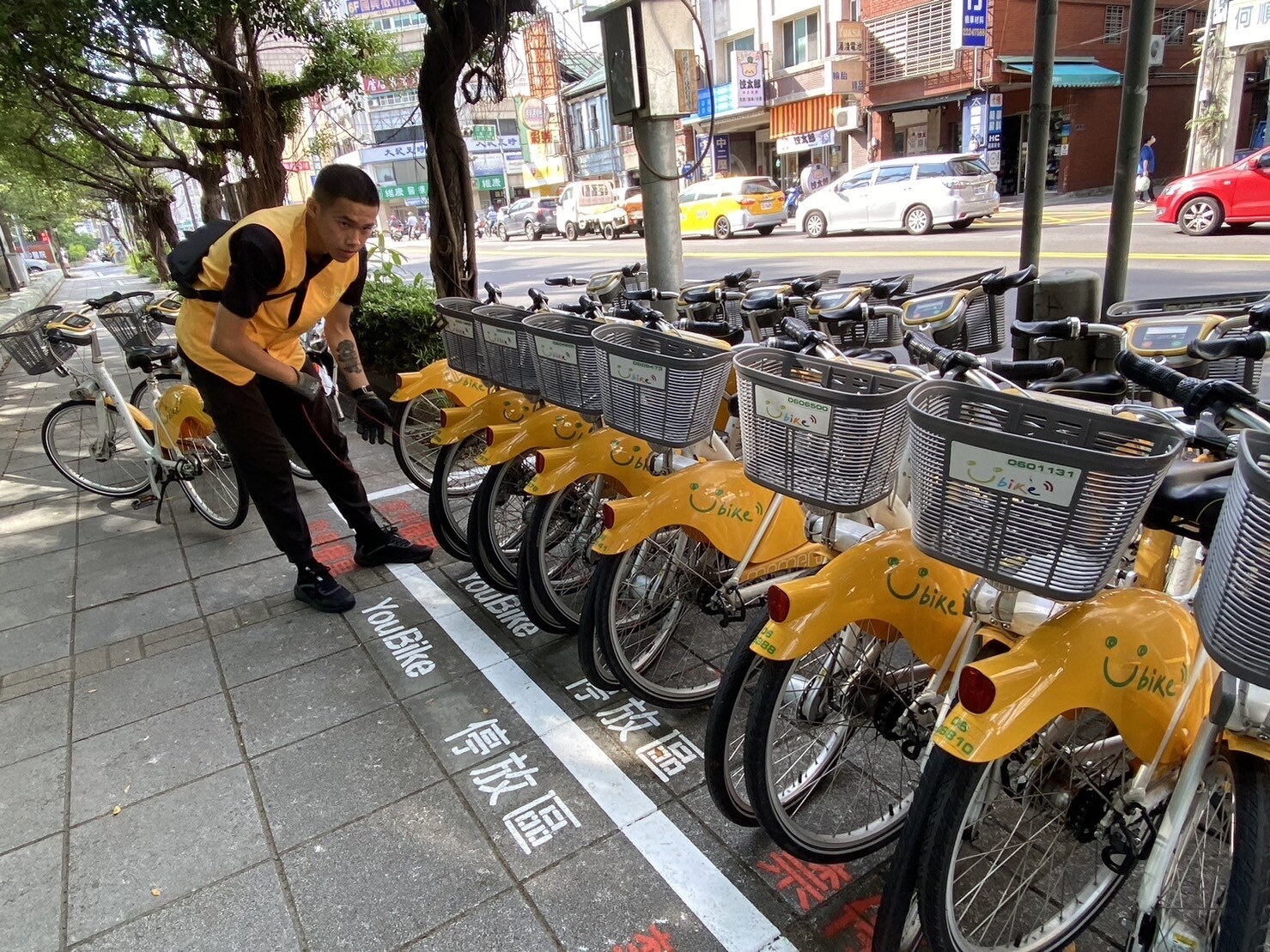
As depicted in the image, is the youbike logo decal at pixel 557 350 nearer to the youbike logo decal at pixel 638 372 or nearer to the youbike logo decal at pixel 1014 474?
the youbike logo decal at pixel 638 372

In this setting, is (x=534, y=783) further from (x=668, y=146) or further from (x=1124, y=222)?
(x=1124, y=222)

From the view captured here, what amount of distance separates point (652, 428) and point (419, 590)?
6.05 feet

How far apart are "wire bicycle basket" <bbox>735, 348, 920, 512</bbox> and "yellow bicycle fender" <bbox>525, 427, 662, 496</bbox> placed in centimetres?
89

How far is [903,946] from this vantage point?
6.16 feet

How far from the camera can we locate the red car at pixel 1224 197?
11.7m

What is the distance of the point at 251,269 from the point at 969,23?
2353 centimetres

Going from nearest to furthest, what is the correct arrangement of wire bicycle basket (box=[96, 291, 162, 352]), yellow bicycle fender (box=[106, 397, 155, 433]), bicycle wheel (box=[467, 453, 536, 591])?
bicycle wheel (box=[467, 453, 536, 591]) < yellow bicycle fender (box=[106, 397, 155, 433]) < wire bicycle basket (box=[96, 291, 162, 352])

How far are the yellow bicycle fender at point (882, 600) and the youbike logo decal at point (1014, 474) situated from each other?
0.49m

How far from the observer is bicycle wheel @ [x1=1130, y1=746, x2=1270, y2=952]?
144cm

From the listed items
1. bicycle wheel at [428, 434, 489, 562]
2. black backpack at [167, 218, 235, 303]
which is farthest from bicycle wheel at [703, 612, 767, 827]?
black backpack at [167, 218, 235, 303]

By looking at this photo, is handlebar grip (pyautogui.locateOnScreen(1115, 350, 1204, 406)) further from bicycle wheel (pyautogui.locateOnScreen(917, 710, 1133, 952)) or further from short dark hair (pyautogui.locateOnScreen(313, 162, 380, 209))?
short dark hair (pyautogui.locateOnScreen(313, 162, 380, 209))

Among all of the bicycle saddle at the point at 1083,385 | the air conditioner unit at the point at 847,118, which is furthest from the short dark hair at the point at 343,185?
the air conditioner unit at the point at 847,118

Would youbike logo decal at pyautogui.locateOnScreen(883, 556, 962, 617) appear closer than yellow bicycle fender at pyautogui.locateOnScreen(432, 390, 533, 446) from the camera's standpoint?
Yes

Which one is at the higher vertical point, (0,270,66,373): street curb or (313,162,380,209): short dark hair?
(313,162,380,209): short dark hair
